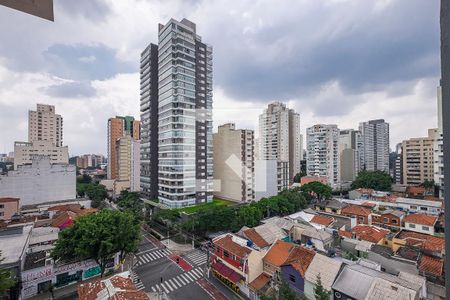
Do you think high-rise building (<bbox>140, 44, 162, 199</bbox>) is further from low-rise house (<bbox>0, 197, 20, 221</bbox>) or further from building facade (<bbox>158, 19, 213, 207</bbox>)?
low-rise house (<bbox>0, 197, 20, 221</bbox>)

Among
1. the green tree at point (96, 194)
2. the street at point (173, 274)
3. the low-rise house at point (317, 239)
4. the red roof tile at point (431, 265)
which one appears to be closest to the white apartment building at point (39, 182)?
the green tree at point (96, 194)

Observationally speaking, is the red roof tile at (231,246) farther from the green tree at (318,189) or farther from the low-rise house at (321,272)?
the green tree at (318,189)

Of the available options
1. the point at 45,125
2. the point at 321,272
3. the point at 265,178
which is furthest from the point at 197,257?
the point at 45,125

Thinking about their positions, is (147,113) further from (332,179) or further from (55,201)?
(332,179)

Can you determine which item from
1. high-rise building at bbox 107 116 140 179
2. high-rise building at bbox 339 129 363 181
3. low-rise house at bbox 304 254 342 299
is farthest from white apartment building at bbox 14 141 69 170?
high-rise building at bbox 339 129 363 181

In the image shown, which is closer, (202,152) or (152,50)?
(202,152)

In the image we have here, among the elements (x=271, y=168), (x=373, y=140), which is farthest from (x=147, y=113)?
(x=373, y=140)
